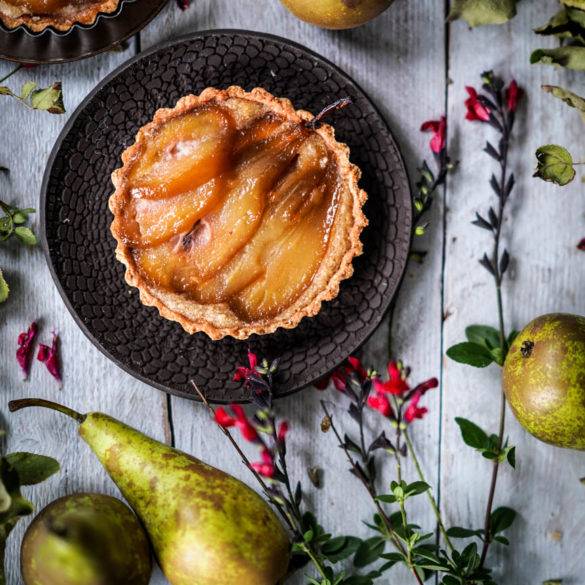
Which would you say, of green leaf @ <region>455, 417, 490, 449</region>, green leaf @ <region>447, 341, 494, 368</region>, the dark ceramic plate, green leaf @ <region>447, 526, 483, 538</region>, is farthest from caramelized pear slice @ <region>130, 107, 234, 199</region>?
green leaf @ <region>447, 526, 483, 538</region>

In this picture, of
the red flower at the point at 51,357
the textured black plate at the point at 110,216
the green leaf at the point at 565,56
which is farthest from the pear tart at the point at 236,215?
the green leaf at the point at 565,56

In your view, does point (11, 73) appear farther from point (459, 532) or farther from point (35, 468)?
point (459, 532)

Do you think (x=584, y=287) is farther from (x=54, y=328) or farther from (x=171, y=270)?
(x=54, y=328)

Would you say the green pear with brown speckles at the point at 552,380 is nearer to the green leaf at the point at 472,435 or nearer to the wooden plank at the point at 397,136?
the green leaf at the point at 472,435

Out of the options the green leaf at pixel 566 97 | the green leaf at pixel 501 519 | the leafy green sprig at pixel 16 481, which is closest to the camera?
the leafy green sprig at pixel 16 481

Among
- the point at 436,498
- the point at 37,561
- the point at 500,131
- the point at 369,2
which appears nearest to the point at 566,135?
the point at 500,131

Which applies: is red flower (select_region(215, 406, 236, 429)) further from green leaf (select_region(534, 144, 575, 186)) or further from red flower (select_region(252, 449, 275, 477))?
green leaf (select_region(534, 144, 575, 186))

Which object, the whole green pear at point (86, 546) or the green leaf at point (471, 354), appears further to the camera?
the green leaf at point (471, 354)
